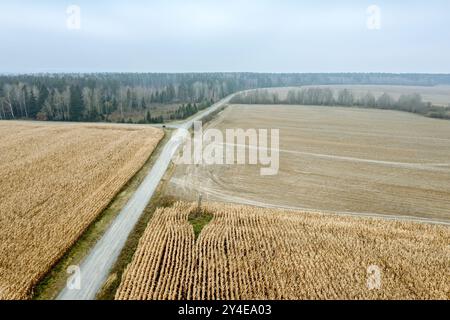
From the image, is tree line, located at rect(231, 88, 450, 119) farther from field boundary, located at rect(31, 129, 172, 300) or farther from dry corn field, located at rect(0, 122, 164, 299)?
field boundary, located at rect(31, 129, 172, 300)

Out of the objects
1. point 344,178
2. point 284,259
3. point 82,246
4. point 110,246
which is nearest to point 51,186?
point 82,246

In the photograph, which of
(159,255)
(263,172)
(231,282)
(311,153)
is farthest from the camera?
(311,153)

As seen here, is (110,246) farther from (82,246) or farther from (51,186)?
(51,186)

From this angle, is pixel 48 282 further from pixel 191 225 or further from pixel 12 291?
pixel 191 225

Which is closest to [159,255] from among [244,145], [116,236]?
[116,236]

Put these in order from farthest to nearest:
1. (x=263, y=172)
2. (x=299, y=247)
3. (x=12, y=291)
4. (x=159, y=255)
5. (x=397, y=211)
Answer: (x=263, y=172) → (x=397, y=211) → (x=299, y=247) → (x=159, y=255) → (x=12, y=291)

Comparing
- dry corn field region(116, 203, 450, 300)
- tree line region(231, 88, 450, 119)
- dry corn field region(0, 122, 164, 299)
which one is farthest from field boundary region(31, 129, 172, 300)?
tree line region(231, 88, 450, 119)
